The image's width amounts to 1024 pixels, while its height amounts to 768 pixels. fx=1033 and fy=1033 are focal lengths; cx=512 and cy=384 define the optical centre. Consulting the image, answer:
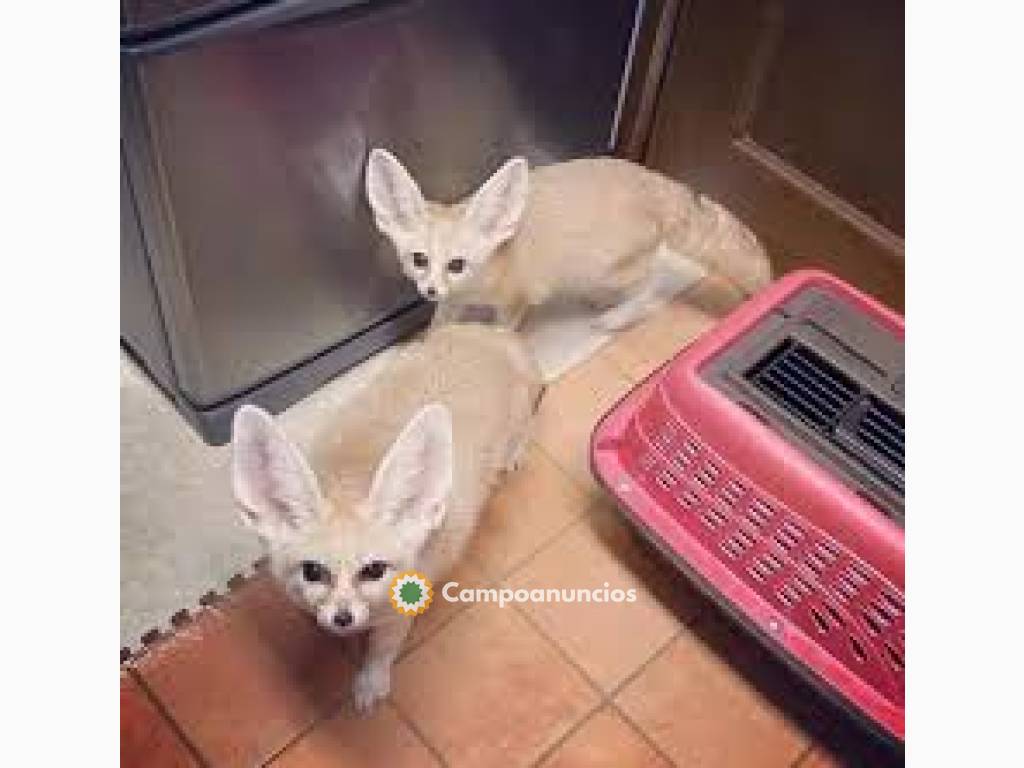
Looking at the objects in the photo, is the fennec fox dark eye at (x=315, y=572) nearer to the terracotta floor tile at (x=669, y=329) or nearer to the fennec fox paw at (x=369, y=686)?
the fennec fox paw at (x=369, y=686)

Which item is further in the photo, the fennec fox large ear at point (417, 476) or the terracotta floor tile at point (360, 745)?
the terracotta floor tile at point (360, 745)

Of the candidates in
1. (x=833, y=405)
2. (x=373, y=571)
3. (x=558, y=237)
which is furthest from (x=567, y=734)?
(x=558, y=237)

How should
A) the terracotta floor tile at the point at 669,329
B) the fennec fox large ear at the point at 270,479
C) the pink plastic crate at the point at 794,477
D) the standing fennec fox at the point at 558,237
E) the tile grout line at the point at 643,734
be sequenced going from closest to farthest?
the fennec fox large ear at the point at 270,479 → the pink plastic crate at the point at 794,477 → the tile grout line at the point at 643,734 → the standing fennec fox at the point at 558,237 → the terracotta floor tile at the point at 669,329

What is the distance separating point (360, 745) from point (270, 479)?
0.45 metres

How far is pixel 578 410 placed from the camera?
160 cm

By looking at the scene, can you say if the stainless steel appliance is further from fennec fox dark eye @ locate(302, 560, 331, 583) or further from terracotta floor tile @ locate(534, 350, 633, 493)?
fennec fox dark eye @ locate(302, 560, 331, 583)

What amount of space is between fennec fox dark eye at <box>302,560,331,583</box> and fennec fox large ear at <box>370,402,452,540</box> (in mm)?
73

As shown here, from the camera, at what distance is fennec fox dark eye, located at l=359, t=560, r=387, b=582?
39.2 inches

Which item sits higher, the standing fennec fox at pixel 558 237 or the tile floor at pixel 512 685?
the standing fennec fox at pixel 558 237

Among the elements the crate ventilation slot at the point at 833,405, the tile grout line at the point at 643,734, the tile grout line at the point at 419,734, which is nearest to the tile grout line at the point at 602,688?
the tile grout line at the point at 643,734

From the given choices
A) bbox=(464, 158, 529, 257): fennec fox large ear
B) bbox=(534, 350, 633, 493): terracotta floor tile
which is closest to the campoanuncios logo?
bbox=(534, 350, 633, 493): terracotta floor tile

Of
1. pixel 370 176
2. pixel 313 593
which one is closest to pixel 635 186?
pixel 370 176

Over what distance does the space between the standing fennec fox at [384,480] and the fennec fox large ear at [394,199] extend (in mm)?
147

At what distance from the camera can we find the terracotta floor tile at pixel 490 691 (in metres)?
1.25
